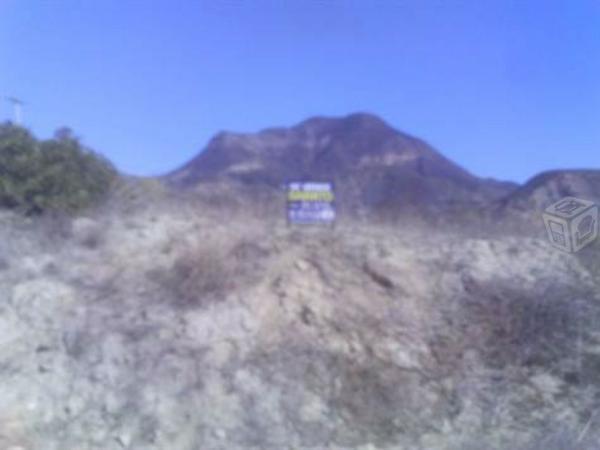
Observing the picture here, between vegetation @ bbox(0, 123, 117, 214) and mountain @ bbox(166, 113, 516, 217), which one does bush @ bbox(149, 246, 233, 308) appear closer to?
vegetation @ bbox(0, 123, 117, 214)

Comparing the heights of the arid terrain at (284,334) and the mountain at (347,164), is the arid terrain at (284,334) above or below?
below

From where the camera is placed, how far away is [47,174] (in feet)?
53.6

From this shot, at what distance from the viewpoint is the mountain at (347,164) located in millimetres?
23703

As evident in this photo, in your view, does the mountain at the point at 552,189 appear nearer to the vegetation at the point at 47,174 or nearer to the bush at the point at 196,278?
the bush at the point at 196,278

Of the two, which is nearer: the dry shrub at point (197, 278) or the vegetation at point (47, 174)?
the dry shrub at point (197, 278)

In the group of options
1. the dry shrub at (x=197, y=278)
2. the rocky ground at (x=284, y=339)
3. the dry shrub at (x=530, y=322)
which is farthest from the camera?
the dry shrub at (x=197, y=278)

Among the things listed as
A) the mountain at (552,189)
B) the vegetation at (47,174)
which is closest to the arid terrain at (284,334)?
the vegetation at (47,174)

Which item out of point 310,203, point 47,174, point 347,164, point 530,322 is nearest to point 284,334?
point 310,203

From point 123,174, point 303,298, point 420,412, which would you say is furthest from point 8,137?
point 420,412

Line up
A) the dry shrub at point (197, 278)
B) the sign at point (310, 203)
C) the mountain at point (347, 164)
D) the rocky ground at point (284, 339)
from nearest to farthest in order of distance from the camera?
1. the rocky ground at point (284, 339)
2. the dry shrub at point (197, 278)
3. the sign at point (310, 203)
4. the mountain at point (347, 164)

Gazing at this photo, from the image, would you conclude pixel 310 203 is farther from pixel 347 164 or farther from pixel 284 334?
pixel 347 164

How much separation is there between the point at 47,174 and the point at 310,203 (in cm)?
526

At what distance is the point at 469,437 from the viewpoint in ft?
38.6

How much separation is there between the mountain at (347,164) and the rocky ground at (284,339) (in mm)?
5686
